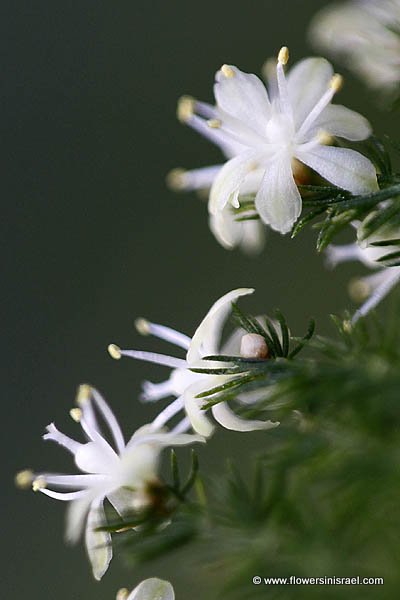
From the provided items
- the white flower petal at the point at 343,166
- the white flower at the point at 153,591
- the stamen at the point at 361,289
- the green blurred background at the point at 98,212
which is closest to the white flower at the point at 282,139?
the white flower petal at the point at 343,166

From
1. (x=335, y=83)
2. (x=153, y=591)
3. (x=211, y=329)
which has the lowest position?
(x=153, y=591)

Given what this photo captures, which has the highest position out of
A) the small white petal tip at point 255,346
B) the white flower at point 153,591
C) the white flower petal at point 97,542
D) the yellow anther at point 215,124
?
the yellow anther at point 215,124

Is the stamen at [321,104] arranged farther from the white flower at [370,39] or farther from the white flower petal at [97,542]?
the white flower petal at [97,542]

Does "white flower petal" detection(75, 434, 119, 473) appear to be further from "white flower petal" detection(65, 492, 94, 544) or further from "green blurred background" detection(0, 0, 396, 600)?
"green blurred background" detection(0, 0, 396, 600)

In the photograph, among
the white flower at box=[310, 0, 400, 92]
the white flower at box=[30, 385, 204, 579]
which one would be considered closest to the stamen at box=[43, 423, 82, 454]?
the white flower at box=[30, 385, 204, 579]

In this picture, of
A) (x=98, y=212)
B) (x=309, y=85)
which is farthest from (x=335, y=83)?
(x=98, y=212)

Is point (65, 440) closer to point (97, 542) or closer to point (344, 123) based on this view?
point (97, 542)
